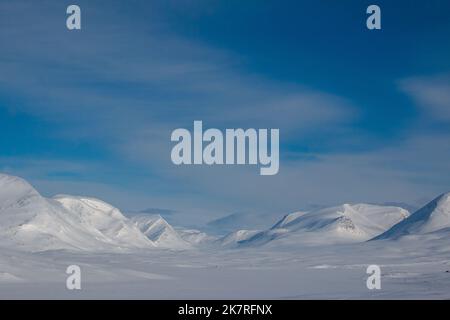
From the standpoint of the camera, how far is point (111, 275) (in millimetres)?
72375
